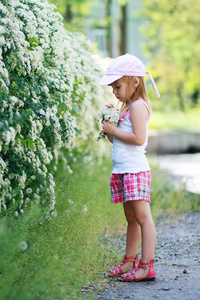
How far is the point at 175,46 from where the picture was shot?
69.1 ft

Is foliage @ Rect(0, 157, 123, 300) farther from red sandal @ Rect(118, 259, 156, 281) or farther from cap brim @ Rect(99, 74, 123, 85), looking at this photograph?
cap brim @ Rect(99, 74, 123, 85)

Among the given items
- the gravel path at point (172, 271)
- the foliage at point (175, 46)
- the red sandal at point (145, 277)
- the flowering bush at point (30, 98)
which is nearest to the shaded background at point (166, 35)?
the foliage at point (175, 46)

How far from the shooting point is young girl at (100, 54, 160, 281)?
3.26 m

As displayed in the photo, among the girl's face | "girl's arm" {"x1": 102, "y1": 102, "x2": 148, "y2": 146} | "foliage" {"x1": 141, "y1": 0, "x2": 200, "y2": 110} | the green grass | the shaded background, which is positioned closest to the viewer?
"girl's arm" {"x1": 102, "y1": 102, "x2": 148, "y2": 146}

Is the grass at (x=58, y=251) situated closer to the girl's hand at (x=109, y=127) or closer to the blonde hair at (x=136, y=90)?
the girl's hand at (x=109, y=127)

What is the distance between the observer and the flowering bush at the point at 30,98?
3.18 m

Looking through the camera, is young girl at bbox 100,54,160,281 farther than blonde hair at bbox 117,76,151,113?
No

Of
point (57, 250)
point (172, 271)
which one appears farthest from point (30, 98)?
point (172, 271)

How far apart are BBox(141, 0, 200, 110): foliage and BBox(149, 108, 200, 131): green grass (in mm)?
1600

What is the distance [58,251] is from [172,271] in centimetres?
106

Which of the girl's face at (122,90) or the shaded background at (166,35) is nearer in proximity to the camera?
the girl's face at (122,90)

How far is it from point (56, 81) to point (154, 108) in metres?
18.3

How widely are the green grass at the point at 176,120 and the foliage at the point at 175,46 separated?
1.60 metres

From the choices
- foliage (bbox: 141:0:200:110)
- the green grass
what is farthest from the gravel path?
foliage (bbox: 141:0:200:110)
